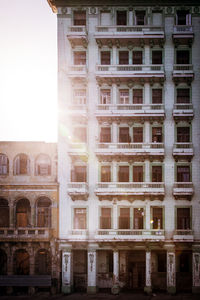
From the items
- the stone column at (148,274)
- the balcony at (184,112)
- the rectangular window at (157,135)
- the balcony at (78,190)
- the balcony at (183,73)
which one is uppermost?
the balcony at (183,73)

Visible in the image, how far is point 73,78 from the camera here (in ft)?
135

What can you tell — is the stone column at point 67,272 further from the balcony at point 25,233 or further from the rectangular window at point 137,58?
the rectangular window at point 137,58

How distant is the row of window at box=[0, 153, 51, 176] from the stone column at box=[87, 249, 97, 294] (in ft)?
31.7

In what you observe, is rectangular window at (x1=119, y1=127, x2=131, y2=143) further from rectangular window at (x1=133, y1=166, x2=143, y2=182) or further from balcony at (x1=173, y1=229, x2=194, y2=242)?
balcony at (x1=173, y1=229, x2=194, y2=242)

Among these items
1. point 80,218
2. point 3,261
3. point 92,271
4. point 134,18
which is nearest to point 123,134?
point 80,218

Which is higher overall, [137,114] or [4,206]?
[137,114]

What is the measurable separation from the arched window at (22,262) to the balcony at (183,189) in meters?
16.8

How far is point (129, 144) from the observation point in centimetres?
4022

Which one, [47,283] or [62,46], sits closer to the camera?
[47,283]

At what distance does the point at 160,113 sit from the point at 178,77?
432cm

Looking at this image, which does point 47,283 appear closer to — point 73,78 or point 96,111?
point 96,111

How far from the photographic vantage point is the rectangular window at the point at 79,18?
42.2 metres

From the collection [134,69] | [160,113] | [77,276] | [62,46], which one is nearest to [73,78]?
[62,46]

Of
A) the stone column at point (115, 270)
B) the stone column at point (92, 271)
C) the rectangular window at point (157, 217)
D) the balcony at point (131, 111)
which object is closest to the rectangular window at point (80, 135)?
the balcony at point (131, 111)
